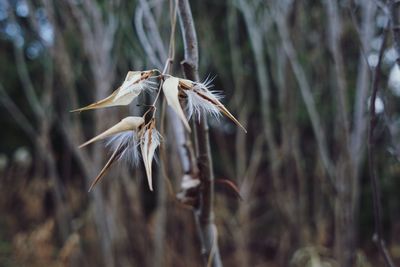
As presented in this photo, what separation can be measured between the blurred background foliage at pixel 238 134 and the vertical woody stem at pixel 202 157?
308mm

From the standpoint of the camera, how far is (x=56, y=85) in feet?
6.86

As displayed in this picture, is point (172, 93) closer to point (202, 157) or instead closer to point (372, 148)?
point (202, 157)

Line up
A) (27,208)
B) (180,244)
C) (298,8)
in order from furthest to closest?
(27,208) → (180,244) → (298,8)

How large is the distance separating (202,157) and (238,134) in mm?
1469

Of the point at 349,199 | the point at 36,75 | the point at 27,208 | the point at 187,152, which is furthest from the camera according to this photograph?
the point at 36,75

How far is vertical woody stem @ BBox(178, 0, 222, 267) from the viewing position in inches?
25.5

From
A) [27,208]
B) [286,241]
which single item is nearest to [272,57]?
[286,241]

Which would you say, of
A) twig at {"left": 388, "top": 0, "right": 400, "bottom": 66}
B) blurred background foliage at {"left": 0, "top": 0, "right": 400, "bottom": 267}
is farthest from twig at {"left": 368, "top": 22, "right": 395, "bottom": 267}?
blurred background foliage at {"left": 0, "top": 0, "right": 400, "bottom": 267}

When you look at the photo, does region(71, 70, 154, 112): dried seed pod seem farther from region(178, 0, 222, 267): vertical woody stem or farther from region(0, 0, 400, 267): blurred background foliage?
region(0, 0, 400, 267): blurred background foliage

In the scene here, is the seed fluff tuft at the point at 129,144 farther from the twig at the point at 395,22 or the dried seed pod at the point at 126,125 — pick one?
the twig at the point at 395,22

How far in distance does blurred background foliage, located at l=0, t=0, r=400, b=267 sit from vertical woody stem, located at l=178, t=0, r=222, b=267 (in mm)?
308

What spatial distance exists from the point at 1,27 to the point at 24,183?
91cm

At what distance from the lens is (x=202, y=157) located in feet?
2.39

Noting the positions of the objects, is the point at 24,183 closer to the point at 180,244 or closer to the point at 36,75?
the point at 36,75
